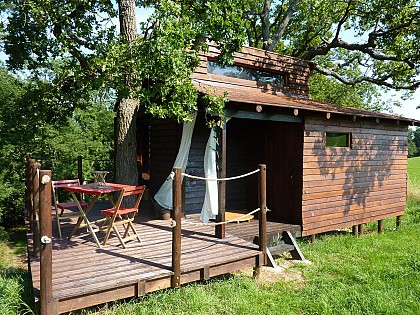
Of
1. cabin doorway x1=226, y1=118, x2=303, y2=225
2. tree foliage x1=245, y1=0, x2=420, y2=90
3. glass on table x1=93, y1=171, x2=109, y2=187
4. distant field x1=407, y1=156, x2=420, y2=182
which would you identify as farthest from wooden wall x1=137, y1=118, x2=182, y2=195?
distant field x1=407, y1=156, x2=420, y2=182

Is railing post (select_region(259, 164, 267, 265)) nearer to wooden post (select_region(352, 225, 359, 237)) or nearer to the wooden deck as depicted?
the wooden deck

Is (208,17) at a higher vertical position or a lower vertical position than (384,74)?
lower

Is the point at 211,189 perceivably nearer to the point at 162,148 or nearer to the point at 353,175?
the point at 162,148

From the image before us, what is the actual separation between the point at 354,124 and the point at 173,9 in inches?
207

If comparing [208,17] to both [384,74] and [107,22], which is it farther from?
[384,74]

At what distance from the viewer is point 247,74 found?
30.3ft

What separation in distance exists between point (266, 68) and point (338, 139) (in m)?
3.08

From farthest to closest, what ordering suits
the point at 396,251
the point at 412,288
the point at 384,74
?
the point at 384,74 < the point at 396,251 < the point at 412,288

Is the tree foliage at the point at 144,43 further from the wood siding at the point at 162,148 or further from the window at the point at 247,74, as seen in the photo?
the window at the point at 247,74

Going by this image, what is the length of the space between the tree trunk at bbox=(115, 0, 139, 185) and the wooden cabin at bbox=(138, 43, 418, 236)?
3.09 ft

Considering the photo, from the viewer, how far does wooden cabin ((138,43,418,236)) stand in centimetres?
706

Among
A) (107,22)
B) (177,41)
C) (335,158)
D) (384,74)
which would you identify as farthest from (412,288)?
(384,74)

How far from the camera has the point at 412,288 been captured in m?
5.00

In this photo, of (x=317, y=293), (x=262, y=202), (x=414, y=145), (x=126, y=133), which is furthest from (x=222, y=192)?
(x=414, y=145)
